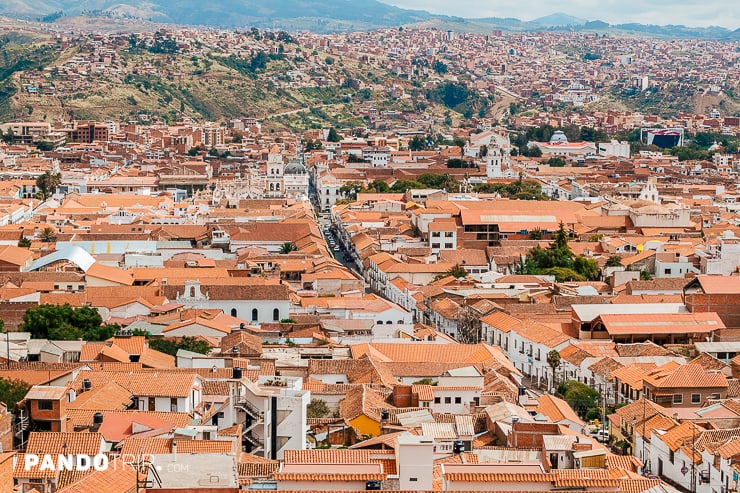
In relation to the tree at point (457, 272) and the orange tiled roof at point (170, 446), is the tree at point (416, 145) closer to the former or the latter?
the tree at point (457, 272)

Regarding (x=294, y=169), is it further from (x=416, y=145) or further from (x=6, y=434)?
(x=6, y=434)

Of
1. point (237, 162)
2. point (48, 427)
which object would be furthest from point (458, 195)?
point (48, 427)

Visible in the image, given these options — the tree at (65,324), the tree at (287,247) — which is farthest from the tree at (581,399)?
the tree at (287,247)

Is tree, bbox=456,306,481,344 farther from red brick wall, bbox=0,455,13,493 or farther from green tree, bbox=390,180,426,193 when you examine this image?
green tree, bbox=390,180,426,193

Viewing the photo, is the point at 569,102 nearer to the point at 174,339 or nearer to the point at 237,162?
the point at 237,162

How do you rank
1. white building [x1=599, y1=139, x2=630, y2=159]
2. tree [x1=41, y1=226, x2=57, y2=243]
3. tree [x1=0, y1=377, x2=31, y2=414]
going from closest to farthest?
tree [x1=0, y1=377, x2=31, y2=414]
tree [x1=41, y1=226, x2=57, y2=243]
white building [x1=599, y1=139, x2=630, y2=159]

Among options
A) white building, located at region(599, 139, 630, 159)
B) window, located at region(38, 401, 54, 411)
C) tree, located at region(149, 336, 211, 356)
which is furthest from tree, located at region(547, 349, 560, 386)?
white building, located at region(599, 139, 630, 159)

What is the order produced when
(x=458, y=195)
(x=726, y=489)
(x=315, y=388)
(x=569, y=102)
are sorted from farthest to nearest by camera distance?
(x=569, y=102), (x=458, y=195), (x=315, y=388), (x=726, y=489)
